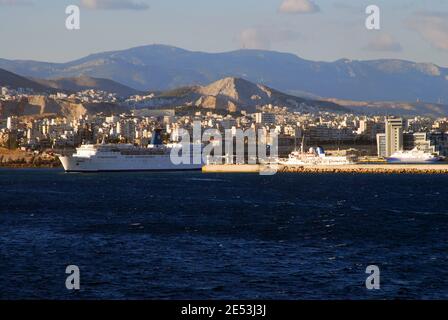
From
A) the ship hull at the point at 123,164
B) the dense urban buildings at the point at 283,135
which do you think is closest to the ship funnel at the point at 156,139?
the ship hull at the point at 123,164

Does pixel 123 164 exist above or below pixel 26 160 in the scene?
above

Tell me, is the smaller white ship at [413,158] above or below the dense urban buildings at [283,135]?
below

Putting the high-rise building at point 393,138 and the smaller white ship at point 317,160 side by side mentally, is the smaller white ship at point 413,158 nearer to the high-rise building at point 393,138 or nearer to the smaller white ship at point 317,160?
the smaller white ship at point 317,160

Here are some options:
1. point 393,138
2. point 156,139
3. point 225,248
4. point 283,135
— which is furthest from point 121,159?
point 225,248

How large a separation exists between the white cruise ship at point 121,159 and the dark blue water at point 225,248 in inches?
1821

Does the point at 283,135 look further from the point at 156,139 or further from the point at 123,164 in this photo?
the point at 123,164

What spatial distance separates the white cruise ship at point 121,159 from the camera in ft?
292

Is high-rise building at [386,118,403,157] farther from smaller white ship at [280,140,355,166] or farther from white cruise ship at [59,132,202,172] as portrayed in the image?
white cruise ship at [59,132,202,172]

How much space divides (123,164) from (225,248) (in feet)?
228

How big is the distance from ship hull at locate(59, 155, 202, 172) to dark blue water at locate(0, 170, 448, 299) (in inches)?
1818

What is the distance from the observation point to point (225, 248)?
904 inches
